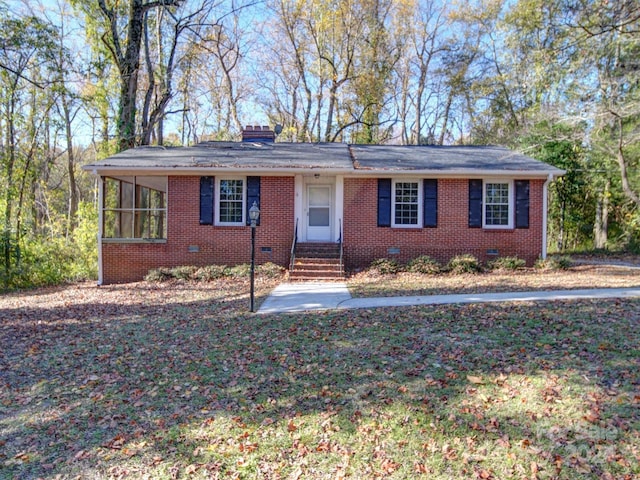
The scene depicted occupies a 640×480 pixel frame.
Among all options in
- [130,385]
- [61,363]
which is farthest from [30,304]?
[130,385]

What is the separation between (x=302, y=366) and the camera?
5.05 meters

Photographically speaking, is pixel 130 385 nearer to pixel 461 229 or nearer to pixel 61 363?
pixel 61 363

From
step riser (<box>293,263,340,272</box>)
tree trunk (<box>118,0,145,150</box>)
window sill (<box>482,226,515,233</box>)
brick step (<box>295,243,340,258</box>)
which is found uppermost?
tree trunk (<box>118,0,145,150</box>)

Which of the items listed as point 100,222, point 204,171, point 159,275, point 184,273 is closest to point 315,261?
point 184,273

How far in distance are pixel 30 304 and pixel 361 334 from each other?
26.0ft

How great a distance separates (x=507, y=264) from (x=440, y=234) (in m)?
1.99

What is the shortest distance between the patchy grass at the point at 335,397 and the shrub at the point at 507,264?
5.03m

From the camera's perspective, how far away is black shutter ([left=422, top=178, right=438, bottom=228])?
12.8 meters

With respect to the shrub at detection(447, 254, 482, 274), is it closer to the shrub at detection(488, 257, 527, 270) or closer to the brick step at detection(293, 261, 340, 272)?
the shrub at detection(488, 257, 527, 270)

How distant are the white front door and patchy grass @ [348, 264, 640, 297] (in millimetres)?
2147

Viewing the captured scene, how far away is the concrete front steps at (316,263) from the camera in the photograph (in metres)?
11.3

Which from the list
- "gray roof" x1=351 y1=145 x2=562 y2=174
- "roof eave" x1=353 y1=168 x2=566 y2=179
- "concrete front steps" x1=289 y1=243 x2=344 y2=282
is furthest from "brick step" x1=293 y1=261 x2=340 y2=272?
"gray roof" x1=351 y1=145 x2=562 y2=174

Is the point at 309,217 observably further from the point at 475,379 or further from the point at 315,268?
Result: the point at 475,379

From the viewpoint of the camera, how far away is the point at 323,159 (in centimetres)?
1327
